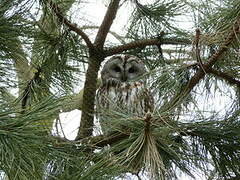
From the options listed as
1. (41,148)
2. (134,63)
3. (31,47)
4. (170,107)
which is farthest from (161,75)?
(134,63)

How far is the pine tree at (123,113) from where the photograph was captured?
1622 millimetres

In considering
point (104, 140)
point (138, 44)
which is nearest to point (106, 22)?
point (138, 44)

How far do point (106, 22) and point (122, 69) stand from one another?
2.57ft

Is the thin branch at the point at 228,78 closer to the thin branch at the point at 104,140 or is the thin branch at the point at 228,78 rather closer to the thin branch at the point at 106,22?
the thin branch at the point at 104,140

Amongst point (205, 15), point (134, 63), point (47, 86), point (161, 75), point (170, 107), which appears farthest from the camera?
point (134, 63)

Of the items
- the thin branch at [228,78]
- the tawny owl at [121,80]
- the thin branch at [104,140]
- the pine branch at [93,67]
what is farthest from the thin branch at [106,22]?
the thin branch at [228,78]

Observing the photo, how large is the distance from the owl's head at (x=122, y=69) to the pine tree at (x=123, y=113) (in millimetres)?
307

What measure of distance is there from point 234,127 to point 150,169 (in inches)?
22.6

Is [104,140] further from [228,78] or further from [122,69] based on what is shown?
[122,69]

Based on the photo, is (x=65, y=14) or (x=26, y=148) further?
(x=65, y=14)

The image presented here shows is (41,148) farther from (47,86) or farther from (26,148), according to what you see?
(47,86)

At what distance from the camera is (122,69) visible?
11.0ft

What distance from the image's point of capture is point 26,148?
1537 millimetres

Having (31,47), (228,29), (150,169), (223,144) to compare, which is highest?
(31,47)
